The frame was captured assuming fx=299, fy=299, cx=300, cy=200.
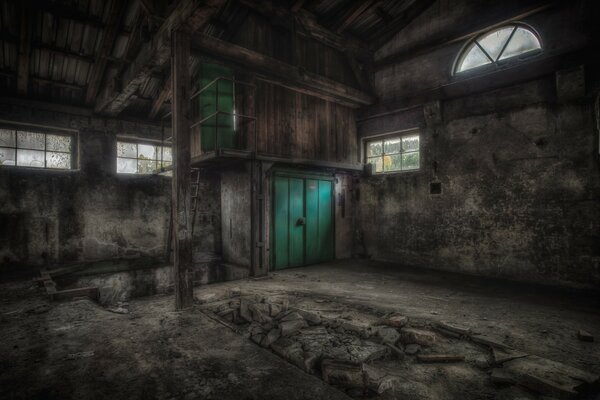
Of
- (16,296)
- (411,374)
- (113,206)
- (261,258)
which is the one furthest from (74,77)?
(411,374)

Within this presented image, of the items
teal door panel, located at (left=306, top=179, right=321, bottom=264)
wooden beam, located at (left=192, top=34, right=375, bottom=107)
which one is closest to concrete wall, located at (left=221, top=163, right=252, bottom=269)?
teal door panel, located at (left=306, top=179, right=321, bottom=264)

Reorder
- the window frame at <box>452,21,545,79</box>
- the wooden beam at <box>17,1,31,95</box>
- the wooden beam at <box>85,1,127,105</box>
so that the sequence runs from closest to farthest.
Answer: the wooden beam at <box>17,1,31,95</box>, the wooden beam at <box>85,1,127,105</box>, the window frame at <box>452,21,545,79</box>

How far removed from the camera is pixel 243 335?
3785 mm

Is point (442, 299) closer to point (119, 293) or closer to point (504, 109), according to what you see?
point (504, 109)

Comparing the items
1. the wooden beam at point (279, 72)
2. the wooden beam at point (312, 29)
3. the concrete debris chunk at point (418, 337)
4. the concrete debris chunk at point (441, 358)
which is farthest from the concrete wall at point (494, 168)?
the concrete debris chunk at point (441, 358)

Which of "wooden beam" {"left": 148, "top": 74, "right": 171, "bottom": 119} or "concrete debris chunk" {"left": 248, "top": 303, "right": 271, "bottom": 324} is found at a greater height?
"wooden beam" {"left": 148, "top": 74, "right": 171, "bottom": 119}

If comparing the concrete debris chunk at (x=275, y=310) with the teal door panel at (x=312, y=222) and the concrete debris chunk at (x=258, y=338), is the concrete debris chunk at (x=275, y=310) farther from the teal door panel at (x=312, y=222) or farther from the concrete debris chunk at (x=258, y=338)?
the teal door panel at (x=312, y=222)

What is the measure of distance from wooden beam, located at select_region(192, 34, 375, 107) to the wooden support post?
36.7 inches

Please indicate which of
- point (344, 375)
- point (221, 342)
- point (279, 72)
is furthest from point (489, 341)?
point (279, 72)

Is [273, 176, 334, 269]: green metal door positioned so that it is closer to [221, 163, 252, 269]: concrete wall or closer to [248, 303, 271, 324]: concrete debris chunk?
[221, 163, 252, 269]: concrete wall

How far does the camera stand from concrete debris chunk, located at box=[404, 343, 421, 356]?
11.2ft

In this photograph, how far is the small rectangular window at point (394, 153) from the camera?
8.59 m

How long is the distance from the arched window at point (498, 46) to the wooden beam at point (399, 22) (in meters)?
1.79

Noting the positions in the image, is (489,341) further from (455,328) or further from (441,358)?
(441,358)
